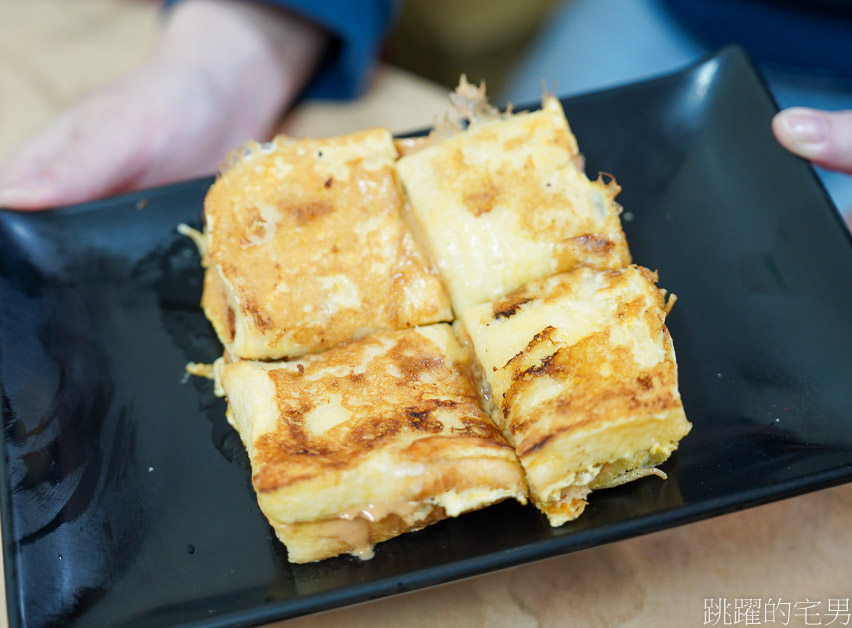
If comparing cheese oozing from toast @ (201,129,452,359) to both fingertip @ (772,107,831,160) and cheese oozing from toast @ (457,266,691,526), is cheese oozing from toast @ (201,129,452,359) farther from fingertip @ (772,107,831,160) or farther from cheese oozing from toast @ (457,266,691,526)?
fingertip @ (772,107,831,160)

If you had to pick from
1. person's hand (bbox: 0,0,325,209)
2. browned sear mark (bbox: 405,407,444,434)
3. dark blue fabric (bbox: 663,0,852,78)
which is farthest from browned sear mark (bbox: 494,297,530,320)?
dark blue fabric (bbox: 663,0,852,78)

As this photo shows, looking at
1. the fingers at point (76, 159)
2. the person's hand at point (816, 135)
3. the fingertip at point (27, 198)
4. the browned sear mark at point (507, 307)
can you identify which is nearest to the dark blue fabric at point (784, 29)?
the person's hand at point (816, 135)

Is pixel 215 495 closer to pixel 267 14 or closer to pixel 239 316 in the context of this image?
pixel 239 316

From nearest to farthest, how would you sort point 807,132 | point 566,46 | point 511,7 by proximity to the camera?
point 807,132, point 566,46, point 511,7

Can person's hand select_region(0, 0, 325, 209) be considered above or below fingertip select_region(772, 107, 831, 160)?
above

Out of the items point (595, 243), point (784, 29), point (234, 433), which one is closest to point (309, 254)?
point (234, 433)

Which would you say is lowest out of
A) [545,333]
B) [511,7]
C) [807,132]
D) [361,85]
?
[545,333]

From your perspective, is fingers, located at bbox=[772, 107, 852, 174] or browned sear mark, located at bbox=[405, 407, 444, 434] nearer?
browned sear mark, located at bbox=[405, 407, 444, 434]

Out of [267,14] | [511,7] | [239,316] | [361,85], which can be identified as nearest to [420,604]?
[239,316]
